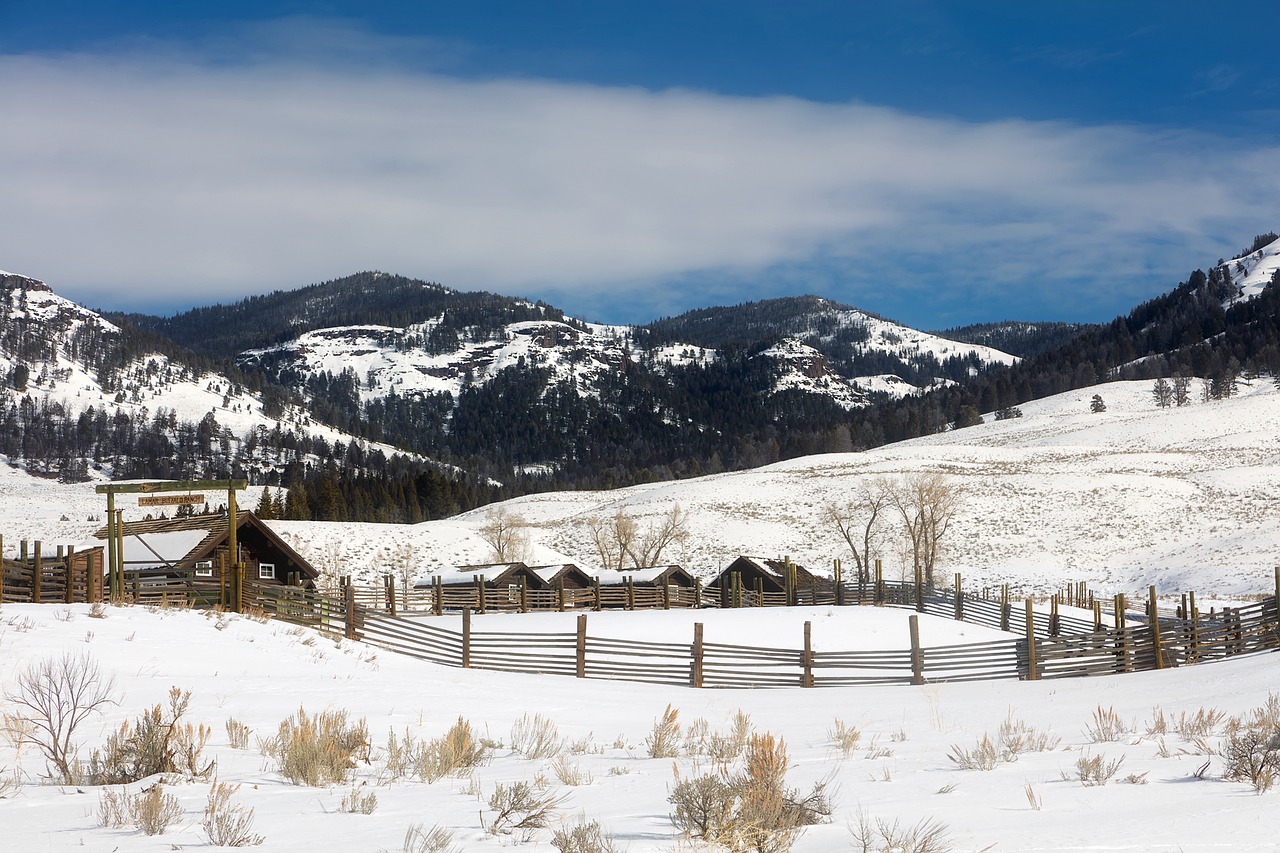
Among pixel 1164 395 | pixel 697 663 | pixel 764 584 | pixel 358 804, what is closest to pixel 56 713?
pixel 358 804

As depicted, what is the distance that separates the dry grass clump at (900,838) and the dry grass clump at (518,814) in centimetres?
184

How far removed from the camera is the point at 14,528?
87.9 metres

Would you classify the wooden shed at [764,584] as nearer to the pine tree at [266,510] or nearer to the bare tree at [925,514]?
the bare tree at [925,514]

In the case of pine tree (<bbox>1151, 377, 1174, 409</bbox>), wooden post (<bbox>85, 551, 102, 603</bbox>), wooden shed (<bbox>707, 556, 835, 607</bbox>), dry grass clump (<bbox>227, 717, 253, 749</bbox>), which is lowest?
wooden shed (<bbox>707, 556, 835, 607</bbox>)

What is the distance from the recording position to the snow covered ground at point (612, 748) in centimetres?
602

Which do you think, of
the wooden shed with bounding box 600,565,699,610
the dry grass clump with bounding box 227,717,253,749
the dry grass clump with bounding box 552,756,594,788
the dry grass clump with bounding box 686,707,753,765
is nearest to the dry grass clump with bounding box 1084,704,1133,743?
the dry grass clump with bounding box 686,707,753,765

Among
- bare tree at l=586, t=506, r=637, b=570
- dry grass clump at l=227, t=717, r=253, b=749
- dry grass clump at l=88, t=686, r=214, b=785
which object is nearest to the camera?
dry grass clump at l=88, t=686, r=214, b=785

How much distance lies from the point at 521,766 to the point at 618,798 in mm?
2155

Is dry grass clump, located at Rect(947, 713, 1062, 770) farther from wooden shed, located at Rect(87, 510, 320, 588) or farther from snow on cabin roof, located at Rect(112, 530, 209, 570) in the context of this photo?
snow on cabin roof, located at Rect(112, 530, 209, 570)

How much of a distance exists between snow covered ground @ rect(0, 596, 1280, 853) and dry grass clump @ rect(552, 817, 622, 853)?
0.63 feet

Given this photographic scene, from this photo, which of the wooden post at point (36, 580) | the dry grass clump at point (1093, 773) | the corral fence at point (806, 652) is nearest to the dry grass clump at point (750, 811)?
the dry grass clump at point (1093, 773)

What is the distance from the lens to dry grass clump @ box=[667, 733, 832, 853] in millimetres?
5430

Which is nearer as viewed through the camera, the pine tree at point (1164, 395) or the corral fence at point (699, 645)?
the corral fence at point (699, 645)

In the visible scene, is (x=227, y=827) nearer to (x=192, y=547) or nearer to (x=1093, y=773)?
(x=1093, y=773)
